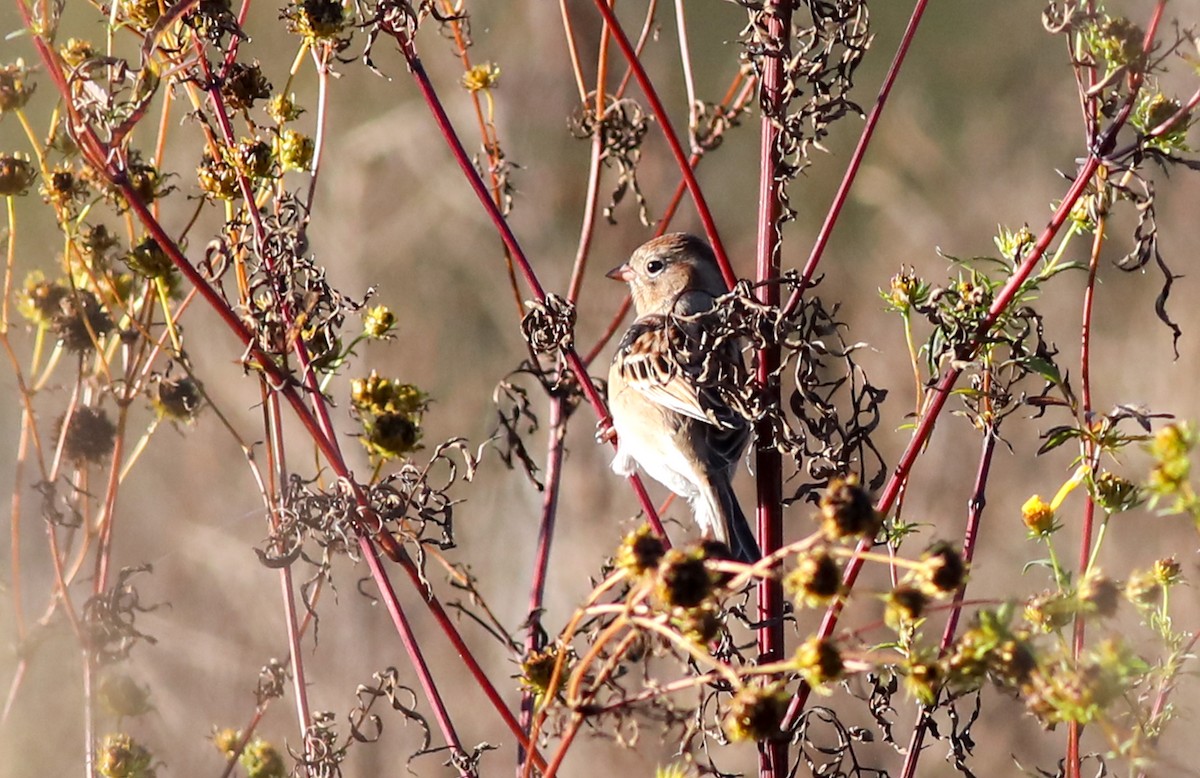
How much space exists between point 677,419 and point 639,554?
208 cm

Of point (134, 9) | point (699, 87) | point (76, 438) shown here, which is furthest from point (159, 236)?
point (699, 87)

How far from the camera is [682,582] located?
1232 mm

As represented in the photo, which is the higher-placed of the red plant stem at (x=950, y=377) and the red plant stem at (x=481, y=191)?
the red plant stem at (x=481, y=191)

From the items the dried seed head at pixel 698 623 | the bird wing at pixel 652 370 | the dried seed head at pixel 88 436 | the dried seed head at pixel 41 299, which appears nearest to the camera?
the dried seed head at pixel 698 623

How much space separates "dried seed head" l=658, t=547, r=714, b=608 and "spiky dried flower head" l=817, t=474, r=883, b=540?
0.43 ft

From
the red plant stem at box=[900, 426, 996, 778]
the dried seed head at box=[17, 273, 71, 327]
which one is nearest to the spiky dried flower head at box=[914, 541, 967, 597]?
the red plant stem at box=[900, 426, 996, 778]

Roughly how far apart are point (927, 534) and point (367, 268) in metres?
3.82

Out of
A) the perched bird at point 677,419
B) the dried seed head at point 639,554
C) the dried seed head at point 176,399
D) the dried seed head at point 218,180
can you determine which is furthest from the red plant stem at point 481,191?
the dried seed head at point 176,399

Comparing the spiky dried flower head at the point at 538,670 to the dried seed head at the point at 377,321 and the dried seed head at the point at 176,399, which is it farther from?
the dried seed head at the point at 176,399

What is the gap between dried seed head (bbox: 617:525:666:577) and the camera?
4.20 ft

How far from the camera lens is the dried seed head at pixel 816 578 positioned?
1195 mm

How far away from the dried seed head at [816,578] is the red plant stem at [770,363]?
564 mm

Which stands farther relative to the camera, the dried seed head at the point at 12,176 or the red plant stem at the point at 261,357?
the dried seed head at the point at 12,176

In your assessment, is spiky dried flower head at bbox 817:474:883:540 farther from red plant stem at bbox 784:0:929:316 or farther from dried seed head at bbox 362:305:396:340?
dried seed head at bbox 362:305:396:340
